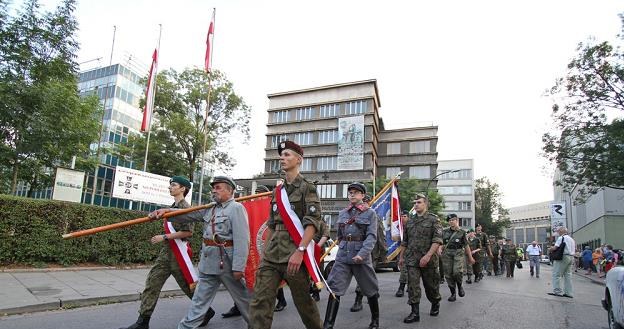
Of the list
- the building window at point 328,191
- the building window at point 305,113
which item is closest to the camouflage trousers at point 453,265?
the building window at point 328,191

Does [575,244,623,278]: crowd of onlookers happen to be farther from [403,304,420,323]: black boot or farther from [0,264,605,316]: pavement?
[0,264,605,316]: pavement

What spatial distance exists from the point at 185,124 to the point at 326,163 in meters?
26.3

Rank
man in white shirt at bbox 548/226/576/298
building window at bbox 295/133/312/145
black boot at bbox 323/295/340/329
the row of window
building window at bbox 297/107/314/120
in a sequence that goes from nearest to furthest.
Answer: black boot at bbox 323/295/340/329, man in white shirt at bbox 548/226/576/298, the row of window, building window at bbox 295/133/312/145, building window at bbox 297/107/314/120

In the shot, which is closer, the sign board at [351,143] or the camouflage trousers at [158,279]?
the camouflage trousers at [158,279]

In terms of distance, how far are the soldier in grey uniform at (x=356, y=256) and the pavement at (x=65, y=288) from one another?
4.49 metres

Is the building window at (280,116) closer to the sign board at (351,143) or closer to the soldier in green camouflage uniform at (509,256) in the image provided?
the sign board at (351,143)

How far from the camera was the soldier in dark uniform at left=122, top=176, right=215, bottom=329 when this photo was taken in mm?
5152

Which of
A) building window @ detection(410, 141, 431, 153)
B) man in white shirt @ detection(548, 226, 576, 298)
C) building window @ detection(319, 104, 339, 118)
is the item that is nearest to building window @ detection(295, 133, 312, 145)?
building window @ detection(319, 104, 339, 118)

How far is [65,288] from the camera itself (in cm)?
845

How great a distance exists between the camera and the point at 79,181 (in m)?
13.9

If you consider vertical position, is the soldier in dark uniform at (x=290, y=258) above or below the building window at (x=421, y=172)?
below

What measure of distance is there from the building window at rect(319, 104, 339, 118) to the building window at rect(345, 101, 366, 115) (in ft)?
5.60

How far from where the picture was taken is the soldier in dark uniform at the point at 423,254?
6832mm

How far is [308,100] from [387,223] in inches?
1907
